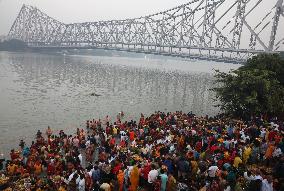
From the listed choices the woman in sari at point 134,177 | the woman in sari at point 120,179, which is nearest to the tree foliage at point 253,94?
the woman in sari at point 134,177

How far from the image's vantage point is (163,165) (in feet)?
44.4

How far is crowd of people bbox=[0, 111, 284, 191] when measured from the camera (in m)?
12.5

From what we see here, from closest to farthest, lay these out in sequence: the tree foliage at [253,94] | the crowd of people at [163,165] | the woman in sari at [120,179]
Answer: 1. the crowd of people at [163,165]
2. the woman in sari at [120,179]
3. the tree foliage at [253,94]

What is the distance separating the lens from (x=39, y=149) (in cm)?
1864

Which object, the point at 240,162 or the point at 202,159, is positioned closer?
the point at 240,162

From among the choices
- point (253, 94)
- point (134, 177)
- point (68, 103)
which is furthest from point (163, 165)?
point (68, 103)

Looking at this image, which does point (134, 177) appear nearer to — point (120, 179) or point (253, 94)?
point (120, 179)

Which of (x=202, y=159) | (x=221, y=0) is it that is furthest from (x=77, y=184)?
(x=221, y=0)

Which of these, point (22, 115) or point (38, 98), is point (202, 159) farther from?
point (38, 98)

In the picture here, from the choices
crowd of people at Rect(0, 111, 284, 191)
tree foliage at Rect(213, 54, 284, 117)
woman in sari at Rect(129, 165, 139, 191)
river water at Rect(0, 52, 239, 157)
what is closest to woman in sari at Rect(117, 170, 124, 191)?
crowd of people at Rect(0, 111, 284, 191)

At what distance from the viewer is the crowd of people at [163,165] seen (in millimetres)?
12484

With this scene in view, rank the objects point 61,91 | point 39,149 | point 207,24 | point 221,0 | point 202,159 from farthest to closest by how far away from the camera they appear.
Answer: point 207,24 < point 221,0 < point 61,91 < point 39,149 < point 202,159

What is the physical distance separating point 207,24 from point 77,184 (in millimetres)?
96110

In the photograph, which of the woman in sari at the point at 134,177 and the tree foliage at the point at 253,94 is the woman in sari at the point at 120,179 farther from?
the tree foliage at the point at 253,94
